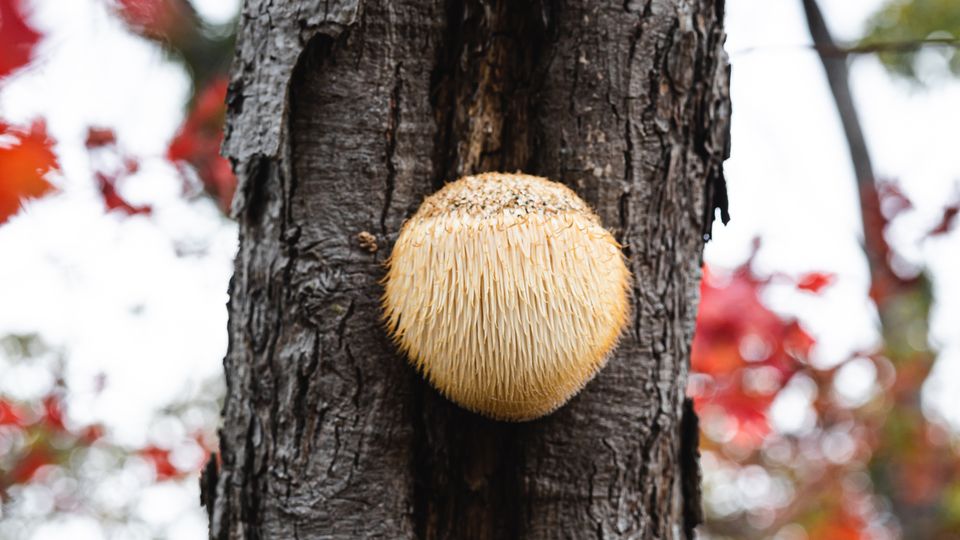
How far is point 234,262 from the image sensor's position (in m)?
1.90

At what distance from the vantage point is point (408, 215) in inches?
70.6

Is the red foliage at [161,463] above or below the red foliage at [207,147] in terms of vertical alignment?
below

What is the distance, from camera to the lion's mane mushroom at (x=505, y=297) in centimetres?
152

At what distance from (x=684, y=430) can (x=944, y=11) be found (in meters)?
6.21

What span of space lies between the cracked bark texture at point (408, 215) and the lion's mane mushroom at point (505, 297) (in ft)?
0.57

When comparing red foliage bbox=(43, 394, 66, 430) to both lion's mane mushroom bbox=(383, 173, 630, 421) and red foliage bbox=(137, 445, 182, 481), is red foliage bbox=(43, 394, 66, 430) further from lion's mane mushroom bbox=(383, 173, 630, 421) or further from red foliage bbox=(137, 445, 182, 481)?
lion's mane mushroom bbox=(383, 173, 630, 421)

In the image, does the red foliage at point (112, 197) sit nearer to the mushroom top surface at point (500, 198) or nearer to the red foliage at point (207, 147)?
the red foliage at point (207, 147)

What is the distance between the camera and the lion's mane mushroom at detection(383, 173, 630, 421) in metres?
1.52

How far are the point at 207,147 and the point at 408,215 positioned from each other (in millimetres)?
2639

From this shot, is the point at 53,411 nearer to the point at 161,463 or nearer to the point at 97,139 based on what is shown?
the point at 161,463

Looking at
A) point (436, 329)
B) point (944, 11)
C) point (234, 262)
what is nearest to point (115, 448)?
point (234, 262)

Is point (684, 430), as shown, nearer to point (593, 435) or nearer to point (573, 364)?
point (593, 435)

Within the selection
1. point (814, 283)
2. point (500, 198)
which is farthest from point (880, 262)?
point (500, 198)

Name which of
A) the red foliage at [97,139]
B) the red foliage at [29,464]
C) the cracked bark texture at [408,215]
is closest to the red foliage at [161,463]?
the red foliage at [29,464]
